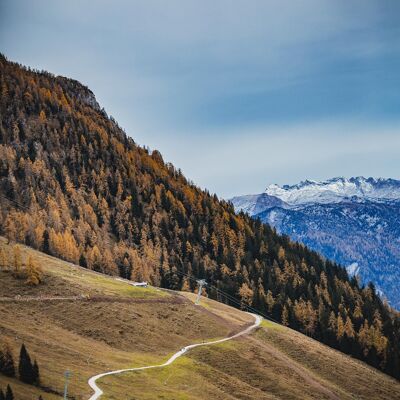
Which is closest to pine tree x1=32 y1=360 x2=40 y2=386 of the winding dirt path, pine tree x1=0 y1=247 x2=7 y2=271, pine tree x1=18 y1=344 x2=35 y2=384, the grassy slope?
pine tree x1=18 y1=344 x2=35 y2=384

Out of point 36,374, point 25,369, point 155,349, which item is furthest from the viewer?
point 155,349

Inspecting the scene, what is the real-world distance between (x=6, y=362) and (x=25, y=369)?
2802 mm

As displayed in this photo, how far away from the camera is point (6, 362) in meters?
79.6

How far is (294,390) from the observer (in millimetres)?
125375

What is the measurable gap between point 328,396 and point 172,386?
45078 millimetres

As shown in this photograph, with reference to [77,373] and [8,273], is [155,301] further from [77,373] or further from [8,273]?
[77,373]

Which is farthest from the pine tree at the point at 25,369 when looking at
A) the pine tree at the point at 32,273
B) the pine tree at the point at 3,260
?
the pine tree at the point at 3,260

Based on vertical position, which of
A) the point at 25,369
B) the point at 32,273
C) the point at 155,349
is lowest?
the point at 155,349

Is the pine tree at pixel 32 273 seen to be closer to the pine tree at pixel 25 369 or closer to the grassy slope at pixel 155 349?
the grassy slope at pixel 155 349

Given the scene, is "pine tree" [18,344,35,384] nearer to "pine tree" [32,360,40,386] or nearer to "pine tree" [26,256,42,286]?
"pine tree" [32,360,40,386]

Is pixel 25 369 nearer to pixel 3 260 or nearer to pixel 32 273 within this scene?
pixel 32 273

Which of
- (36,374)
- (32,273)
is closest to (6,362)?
(36,374)

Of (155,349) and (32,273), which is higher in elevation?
(32,273)

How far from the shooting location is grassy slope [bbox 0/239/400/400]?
9712 cm
